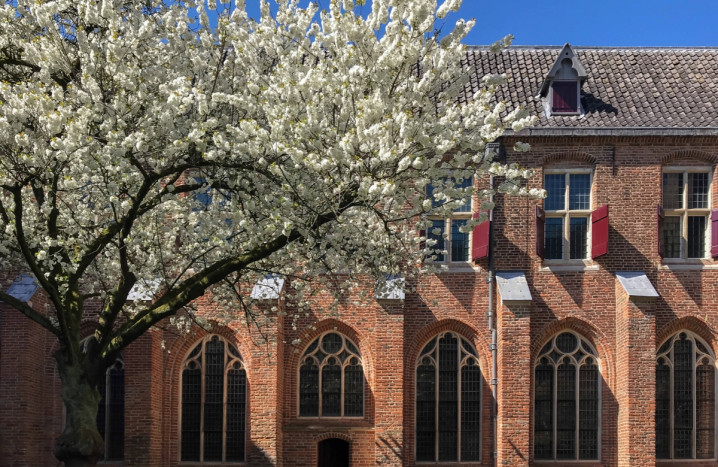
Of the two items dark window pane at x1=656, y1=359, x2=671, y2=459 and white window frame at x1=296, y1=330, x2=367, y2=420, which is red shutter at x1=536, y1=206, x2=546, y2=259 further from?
white window frame at x1=296, y1=330, x2=367, y2=420

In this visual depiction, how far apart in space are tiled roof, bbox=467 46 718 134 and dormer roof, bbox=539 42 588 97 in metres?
0.60

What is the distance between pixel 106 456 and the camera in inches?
883

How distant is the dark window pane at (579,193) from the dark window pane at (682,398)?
3.71 metres

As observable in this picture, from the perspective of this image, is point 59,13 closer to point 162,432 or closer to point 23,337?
point 23,337

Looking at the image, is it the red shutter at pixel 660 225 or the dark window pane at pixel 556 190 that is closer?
the red shutter at pixel 660 225

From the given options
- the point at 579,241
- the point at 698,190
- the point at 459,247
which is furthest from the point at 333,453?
the point at 698,190

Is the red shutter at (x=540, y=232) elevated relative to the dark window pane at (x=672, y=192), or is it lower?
lower

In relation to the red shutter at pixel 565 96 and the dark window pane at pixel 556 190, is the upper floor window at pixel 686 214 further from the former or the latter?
the red shutter at pixel 565 96

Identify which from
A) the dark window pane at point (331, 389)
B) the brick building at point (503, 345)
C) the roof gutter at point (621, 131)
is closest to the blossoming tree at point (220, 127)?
the brick building at point (503, 345)

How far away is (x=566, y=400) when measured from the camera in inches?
881

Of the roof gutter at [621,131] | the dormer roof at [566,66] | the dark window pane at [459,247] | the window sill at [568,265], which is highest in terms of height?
the dormer roof at [566,66]

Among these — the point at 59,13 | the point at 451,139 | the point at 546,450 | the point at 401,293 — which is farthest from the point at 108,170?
the point at 546,450

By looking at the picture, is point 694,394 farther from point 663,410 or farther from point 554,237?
point 554,237

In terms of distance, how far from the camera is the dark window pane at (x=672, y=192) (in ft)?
74.8
